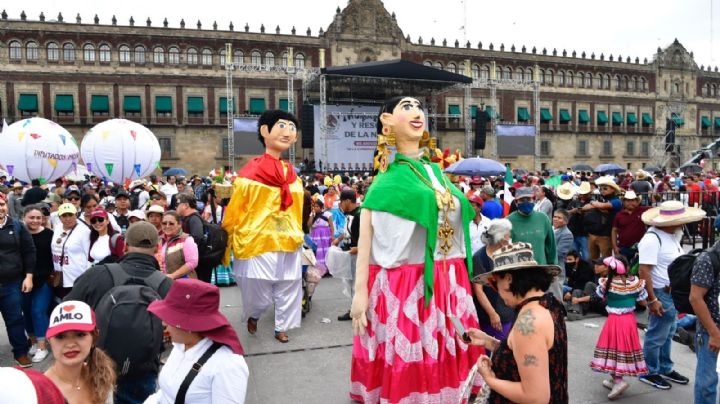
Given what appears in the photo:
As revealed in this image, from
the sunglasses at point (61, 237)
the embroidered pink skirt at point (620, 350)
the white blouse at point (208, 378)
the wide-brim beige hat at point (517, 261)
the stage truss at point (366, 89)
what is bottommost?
the embroidered pink skirt at point (620, 350)

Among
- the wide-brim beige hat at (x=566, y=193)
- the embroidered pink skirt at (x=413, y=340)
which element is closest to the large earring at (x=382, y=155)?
the embroidered pink skirt at (x=413, y=340)

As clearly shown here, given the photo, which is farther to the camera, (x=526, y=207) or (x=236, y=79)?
(x=236, y=79)

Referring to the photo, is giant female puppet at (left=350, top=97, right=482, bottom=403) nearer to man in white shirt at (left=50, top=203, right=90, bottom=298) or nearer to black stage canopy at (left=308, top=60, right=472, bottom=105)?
man in white shirt at (left=50, top=203, right=90, bottom=298)

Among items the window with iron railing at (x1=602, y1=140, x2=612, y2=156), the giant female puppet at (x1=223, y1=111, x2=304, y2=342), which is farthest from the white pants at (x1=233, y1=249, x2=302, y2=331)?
the window with iron railing at (x1=602, y1=140, x2=612, y2=156)

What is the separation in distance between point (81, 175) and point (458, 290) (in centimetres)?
1662

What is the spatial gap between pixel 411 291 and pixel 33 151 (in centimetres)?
990

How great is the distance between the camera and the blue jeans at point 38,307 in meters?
5.16

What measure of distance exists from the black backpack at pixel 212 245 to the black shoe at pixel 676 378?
4.21 m

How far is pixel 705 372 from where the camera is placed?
11.4 ft

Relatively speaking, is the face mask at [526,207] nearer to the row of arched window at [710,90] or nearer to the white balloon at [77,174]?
the white balloon at [77,174]

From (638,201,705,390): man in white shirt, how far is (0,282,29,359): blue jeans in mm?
5465

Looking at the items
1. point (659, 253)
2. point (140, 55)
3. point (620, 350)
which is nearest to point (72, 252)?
point (620, 350)

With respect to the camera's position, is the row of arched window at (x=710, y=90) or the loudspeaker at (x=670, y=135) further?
the row of arched window at (x=710, y=90)

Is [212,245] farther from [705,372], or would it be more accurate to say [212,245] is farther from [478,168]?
[478,168]
